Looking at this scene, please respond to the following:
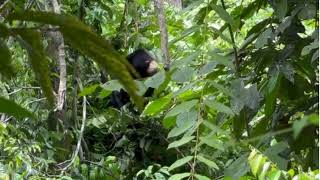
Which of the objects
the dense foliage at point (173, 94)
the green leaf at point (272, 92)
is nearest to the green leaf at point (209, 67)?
the dense foliage at point (173, 94)

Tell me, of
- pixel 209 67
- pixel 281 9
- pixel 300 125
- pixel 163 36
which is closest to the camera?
pixel 300 125

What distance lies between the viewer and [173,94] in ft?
3.78

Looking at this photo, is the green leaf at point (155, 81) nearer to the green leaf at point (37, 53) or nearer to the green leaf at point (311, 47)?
the green leaf at point (311, 47)

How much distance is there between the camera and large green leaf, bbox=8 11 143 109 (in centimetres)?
35

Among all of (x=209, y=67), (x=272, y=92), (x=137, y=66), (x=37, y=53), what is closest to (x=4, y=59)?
(x=37, y=53)

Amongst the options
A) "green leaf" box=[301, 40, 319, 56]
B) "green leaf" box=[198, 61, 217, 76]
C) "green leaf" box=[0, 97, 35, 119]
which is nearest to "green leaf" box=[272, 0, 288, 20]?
"green leaf" box=[301, 40, 319, 56]

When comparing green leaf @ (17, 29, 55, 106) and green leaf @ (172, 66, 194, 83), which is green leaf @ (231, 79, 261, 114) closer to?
green leaf @ (172, 66, 194, 83)

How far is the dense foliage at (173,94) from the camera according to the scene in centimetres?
39

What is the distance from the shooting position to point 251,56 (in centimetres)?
141

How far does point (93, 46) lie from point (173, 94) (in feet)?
2.63

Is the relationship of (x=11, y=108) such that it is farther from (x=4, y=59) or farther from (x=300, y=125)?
(x=300, y=125)

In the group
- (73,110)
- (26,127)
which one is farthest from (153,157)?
(26,127)

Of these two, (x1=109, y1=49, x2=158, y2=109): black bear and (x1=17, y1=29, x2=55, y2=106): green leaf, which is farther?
(x1=109, y1=49, x2=158, y2=109): black bear

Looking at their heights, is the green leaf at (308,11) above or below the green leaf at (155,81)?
below
